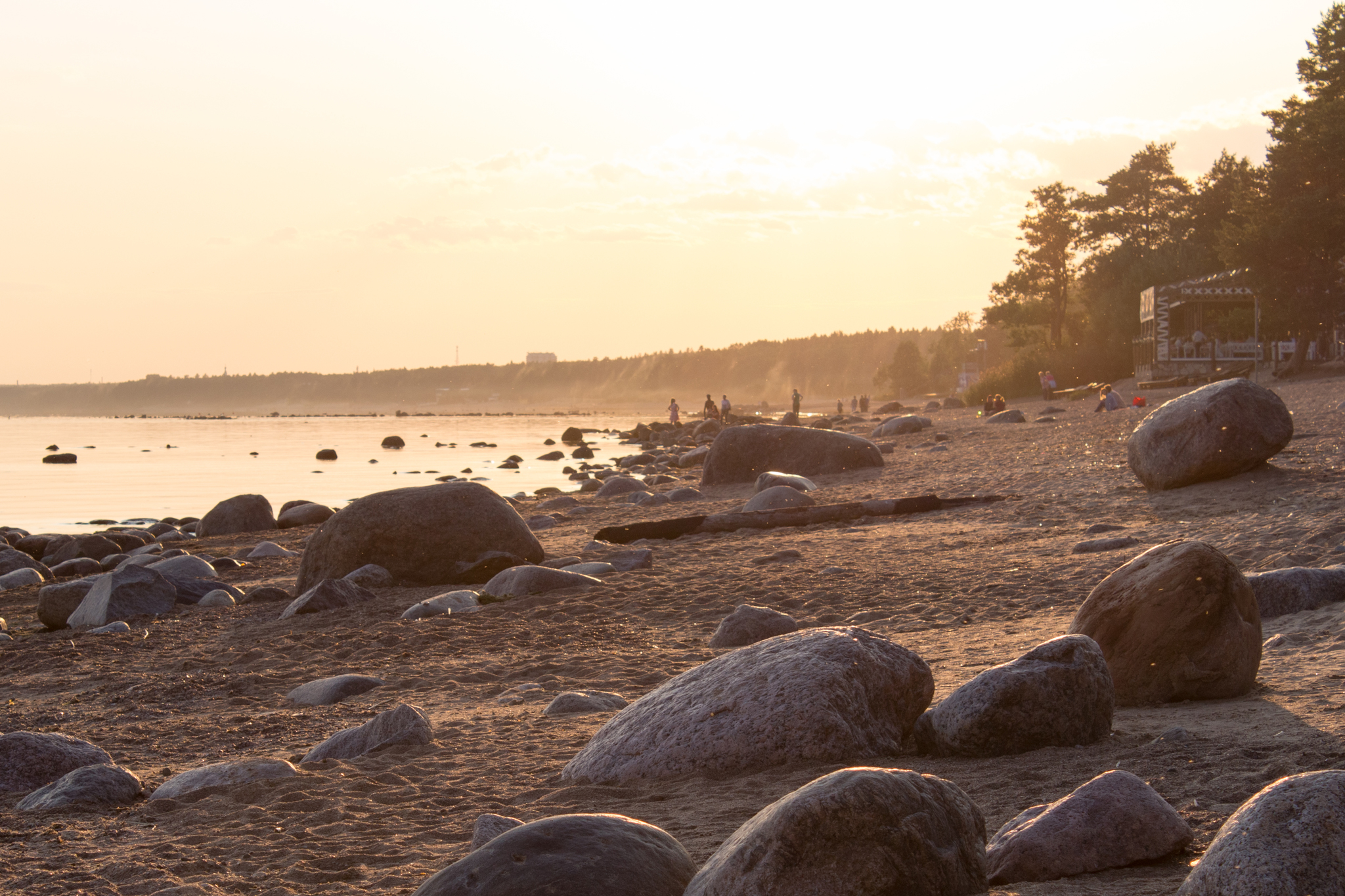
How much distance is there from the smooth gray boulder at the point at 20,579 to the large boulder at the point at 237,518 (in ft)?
13.2

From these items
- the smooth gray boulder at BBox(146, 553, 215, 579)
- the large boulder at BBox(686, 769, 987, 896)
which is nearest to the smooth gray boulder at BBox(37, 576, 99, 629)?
the smooth gray boulder at BBox(146, 553, 215, 579)

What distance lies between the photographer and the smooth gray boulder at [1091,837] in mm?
2865

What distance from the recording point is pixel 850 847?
263 centimetres

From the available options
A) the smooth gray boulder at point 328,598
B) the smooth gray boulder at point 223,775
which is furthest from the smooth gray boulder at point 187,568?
the smooth gray boulder at point 223,775

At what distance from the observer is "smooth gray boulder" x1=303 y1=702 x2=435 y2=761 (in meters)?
4.75

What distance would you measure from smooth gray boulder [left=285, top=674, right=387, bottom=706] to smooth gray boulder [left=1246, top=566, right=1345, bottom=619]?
4.90 metres

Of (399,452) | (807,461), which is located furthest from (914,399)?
(807,461)

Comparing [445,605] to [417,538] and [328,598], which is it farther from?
[417,538]

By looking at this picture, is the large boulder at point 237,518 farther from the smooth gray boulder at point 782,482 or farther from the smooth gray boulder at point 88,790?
the smooth gray boulder at point 88,790

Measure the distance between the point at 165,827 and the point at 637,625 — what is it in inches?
149

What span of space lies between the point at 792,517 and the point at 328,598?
5243 mm

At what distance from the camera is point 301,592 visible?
31.8 ft

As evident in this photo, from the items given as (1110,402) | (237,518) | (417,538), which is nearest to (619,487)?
(237,518)

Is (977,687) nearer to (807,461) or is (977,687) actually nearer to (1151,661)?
(1151,661)
